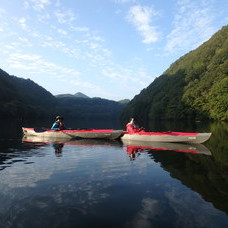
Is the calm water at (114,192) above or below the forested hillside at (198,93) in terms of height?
below

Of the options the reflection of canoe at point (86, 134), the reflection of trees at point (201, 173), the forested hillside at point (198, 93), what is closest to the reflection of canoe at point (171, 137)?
the reflection of canoe at point (86, 134)

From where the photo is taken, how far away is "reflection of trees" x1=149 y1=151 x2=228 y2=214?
1138cm

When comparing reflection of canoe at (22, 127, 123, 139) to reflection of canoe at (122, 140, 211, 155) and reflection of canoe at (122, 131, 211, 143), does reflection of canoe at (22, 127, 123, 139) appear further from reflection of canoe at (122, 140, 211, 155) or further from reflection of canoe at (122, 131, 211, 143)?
reflection of canoe at (122, 131, 211, 143)

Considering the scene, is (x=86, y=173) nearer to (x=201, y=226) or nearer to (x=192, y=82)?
(x=201, y=226)

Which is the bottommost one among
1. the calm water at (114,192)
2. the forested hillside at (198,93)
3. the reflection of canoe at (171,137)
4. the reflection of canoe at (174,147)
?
the calm water at (114,192)

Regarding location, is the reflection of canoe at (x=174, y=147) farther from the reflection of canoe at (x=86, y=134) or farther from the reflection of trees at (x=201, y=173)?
the reflection of trees at (x=201, y=173)

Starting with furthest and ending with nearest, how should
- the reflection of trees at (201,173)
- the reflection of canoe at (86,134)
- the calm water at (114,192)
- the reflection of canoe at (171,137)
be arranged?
the reflection of canoe at (86,134) → the reflection of canoe at (171,137) → the reflection of trees at (201,173) → the calm water at (114,192)

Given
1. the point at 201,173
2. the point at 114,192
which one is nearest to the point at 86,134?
the point at 201,173

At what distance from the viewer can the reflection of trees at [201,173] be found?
1138cm

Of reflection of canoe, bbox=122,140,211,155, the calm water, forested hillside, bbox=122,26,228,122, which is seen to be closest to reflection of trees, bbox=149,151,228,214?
the calm water

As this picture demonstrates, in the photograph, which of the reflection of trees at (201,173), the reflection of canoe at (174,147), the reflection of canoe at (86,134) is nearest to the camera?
the reflection of trees at (201,173)

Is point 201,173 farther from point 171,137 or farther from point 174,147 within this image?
point 171,137

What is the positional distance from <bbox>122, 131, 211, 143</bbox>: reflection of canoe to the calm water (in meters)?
7.52

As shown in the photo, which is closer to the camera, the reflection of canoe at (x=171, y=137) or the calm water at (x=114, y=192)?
the calm water at (x=114, y=192)
